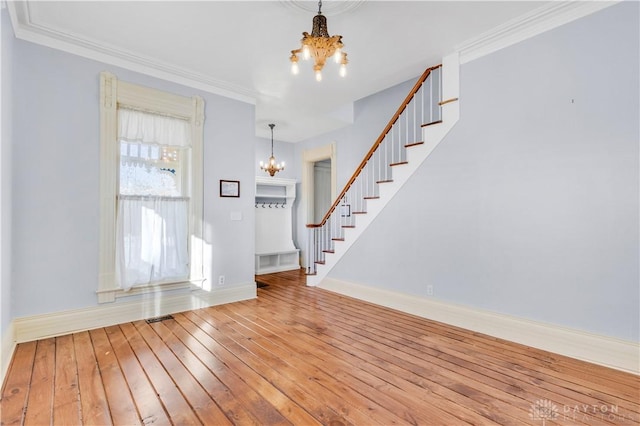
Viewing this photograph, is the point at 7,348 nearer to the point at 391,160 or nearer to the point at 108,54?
the point at 108,54

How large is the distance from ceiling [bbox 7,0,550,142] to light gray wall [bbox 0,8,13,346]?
15.5 inches

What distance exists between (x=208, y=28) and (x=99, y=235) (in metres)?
2.60

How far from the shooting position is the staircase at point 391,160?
3723 millimetres

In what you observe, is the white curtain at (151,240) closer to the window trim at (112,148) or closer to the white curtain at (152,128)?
the window trim at (112,148)

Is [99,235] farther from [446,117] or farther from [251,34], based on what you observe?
[446,117]

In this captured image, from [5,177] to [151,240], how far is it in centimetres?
149

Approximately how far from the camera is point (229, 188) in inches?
178

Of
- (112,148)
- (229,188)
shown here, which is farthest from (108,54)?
(229,188)

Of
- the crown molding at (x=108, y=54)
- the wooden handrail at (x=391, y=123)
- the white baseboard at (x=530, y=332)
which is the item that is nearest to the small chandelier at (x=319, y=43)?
the wooden handrail at (x=391, y=123)

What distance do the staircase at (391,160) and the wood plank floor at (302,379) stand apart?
1.80 meters

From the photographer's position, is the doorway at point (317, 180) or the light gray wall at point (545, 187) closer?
the light gray wall at point (545, 187)

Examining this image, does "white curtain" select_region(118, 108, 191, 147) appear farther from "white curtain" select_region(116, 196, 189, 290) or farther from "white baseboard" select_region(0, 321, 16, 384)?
"white baseboard" select_region(0, 321, 16, 384)

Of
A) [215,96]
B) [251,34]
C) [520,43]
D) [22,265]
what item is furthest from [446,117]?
Answer: [22,265]

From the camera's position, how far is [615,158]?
256 cm
